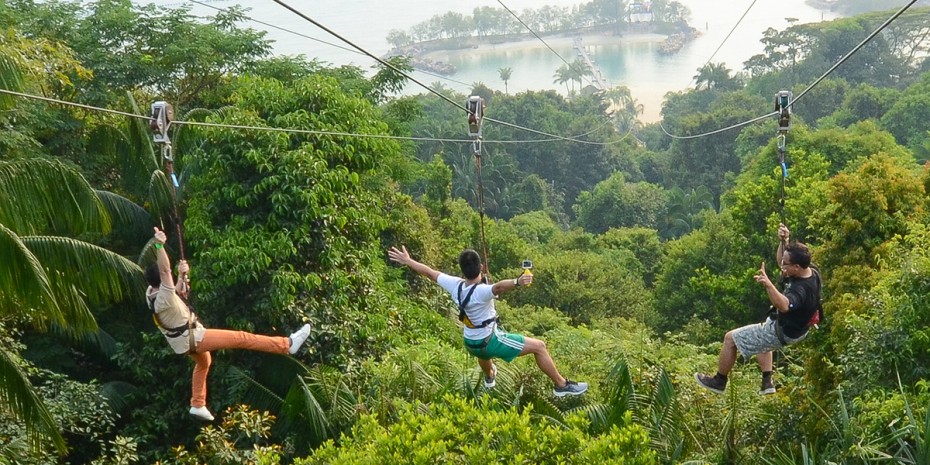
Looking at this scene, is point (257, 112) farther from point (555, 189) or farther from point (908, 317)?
point (555, 189)

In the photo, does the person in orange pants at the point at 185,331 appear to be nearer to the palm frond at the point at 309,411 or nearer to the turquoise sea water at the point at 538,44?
the palm frond at the point at 309,411

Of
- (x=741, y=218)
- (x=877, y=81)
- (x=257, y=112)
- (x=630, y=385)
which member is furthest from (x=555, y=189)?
(x=630, y=385)

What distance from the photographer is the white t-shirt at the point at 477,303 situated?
636cm

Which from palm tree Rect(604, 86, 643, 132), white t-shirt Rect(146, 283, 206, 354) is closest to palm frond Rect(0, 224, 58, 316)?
white t-shirt Rect(146, 283, 206, 354)

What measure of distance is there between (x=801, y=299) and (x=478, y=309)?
214 cm

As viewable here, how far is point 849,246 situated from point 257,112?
7144 millimetres

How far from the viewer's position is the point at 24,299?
6.99m

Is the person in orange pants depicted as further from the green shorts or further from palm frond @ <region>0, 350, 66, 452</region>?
the green shorts

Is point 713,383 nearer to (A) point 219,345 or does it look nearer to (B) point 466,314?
(B) point 466,314

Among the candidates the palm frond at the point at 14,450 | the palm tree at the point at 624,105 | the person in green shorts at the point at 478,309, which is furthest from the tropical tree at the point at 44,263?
the palm tree at the point at 624,105

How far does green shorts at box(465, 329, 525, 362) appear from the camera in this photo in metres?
6.61

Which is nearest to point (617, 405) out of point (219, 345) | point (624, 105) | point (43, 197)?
point (219, 345)

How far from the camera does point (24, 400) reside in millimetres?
6793

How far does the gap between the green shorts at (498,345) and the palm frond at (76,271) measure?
136 inches
